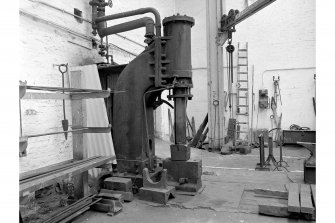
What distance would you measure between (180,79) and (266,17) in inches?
262

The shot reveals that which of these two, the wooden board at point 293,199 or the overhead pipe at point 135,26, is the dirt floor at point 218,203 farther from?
the overhead pipe at point 135,26

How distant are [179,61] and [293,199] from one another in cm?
224

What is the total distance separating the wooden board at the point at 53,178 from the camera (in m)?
2.33

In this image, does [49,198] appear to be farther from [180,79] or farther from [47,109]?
Result: [180,79]

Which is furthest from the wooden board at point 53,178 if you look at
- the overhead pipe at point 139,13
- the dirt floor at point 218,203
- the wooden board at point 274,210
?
the overhead pipe at point 139,13

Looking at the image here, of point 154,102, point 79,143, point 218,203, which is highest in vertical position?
point 154,102

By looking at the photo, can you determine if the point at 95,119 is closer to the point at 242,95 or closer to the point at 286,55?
the point at 242,95

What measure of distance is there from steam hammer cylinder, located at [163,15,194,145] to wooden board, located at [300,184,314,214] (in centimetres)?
161

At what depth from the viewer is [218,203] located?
3.49 metres

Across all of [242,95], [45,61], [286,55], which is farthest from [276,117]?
[45,61]

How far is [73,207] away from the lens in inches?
122

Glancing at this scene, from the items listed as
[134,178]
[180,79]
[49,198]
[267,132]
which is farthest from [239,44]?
[49,198]

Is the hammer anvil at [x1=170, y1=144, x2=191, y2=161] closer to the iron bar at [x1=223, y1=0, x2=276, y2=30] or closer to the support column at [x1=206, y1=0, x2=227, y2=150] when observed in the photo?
the iron bar at [x1=223, y1=0, x2=276, y2=30]

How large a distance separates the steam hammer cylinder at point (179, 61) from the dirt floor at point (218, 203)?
2.82 ft
